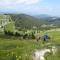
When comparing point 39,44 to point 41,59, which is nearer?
point 41,59

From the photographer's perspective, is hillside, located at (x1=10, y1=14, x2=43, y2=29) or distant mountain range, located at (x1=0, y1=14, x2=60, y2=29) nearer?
distant mountain range, located at (x1=0, y1=14, x2=60, y2=29)

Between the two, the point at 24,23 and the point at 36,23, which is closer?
the point at 24,23

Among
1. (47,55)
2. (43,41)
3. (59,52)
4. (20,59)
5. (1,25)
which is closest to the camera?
(47,55)

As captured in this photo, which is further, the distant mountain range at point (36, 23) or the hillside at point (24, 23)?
the hillside at point (24, 23)

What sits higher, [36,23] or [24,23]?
[24,23]

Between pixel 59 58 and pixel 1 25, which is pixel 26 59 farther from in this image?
pixel 1 25

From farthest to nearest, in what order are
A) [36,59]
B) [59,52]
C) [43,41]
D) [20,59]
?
[59,52] → [43,41] → [20,59] → [36,59]

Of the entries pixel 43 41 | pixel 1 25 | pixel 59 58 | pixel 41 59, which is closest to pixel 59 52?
pixel 59 58

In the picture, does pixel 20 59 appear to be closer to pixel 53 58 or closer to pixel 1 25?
pixel 53 58

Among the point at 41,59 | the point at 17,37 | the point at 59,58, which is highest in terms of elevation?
the point at 41,59

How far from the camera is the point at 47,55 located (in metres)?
6.44

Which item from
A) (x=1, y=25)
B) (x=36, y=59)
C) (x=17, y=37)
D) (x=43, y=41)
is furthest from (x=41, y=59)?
(x=1, y=25)

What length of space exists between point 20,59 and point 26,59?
1.39 feet

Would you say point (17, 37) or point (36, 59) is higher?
point (36, 59)
